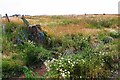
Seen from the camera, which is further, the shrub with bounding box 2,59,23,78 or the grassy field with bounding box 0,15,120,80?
the shrub with bounding box 2,59,23,78

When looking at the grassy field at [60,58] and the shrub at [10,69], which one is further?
the shrub at [10,69]

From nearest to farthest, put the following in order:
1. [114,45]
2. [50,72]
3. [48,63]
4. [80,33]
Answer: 1. [50,72]
2. [48,63]
3. [114,45]
4. [80,33]

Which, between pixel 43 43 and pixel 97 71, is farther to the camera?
pixel 43 43

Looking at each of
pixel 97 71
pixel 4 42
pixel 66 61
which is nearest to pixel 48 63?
pixel 66 61

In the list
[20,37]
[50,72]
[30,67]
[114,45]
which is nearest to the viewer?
[50,72]

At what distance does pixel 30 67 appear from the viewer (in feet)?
42.9

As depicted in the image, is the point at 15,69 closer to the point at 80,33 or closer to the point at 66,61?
the point at 66,61

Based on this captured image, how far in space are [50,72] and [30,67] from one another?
77.2 inches

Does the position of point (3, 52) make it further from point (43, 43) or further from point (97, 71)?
point (97, 71)

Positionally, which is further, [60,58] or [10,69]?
[60,58]

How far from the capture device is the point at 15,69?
1249cm

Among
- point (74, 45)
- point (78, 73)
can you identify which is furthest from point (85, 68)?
point (74, 45)

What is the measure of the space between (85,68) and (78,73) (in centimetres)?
28

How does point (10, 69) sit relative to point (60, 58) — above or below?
below
